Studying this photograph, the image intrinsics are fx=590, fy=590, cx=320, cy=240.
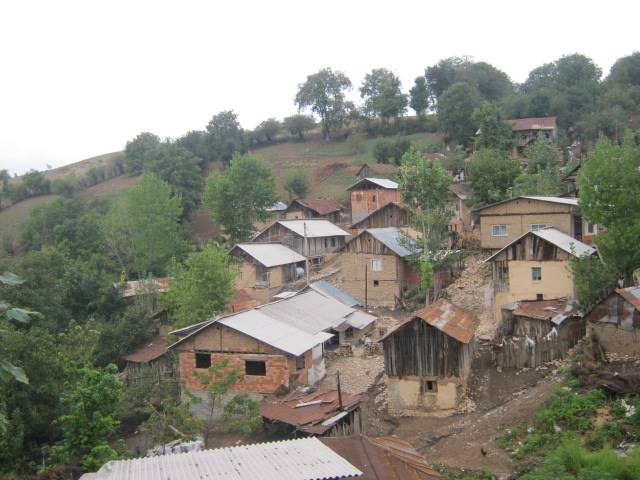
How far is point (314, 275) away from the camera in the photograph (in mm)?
37469

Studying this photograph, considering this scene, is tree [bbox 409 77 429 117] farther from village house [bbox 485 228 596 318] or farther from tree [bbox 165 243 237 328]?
tree [bbox 165 243 237 328]

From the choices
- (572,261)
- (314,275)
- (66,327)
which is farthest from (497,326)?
(66,327)

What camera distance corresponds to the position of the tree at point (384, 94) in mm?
71938

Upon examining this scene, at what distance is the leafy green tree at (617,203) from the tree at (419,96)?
52.2m

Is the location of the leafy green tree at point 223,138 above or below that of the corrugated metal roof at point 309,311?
above

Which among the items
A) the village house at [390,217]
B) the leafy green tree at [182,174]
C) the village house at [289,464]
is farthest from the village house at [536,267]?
the leafy green tree at [182,174]

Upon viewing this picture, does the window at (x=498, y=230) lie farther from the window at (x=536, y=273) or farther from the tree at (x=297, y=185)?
the tree at (x=297, y=185)

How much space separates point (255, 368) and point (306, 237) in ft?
62.5

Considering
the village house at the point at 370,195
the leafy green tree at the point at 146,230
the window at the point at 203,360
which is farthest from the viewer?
the village house at the point at 370,195

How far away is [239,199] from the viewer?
45781 millimetres

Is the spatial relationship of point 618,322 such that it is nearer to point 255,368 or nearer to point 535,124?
point 255,368

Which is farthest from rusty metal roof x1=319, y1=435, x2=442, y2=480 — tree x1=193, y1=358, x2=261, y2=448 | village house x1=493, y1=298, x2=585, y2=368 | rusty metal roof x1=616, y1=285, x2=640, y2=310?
village house x1=493, y1=298, x2=585, y2=368

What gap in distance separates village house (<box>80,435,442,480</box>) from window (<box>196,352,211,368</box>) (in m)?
11.1

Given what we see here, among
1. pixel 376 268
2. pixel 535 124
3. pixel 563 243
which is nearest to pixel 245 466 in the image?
pixel 563 243
